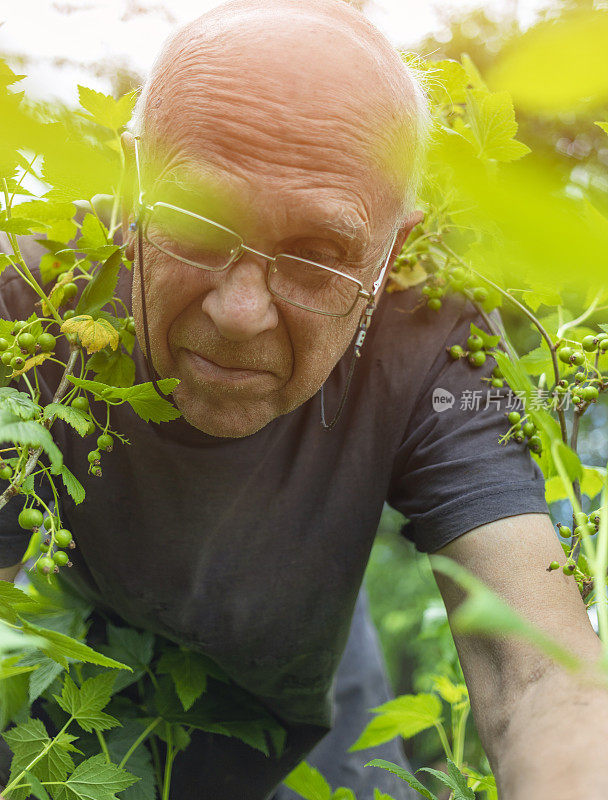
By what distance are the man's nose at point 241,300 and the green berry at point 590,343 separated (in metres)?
0.47

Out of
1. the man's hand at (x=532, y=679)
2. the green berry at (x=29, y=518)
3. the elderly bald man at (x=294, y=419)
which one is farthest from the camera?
the elderly bald man at (x=294, y=419)

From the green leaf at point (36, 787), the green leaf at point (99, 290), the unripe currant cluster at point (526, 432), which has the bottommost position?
the green leaf at point (36, 787)

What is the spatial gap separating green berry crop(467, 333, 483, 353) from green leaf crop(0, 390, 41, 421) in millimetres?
855

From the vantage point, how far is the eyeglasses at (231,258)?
1.07 meters

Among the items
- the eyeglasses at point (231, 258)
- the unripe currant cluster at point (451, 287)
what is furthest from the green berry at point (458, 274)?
the eyeglasses at point (231, 258)

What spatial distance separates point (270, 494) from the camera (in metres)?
1.55

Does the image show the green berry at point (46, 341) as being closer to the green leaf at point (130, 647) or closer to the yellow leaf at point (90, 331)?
the yellow leaf at point (90, 331)

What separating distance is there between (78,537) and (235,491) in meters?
0.38

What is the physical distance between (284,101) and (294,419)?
26.9 inches

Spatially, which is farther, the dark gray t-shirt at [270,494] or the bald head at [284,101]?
the dark gray t-shirt at [270,494]

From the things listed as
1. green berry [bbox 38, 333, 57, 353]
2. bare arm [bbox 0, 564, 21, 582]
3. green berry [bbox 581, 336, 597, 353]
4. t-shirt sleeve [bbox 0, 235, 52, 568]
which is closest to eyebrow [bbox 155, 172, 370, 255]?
green berry [bbox 38, 333, 57, 353]

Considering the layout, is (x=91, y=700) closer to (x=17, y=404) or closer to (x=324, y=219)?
(x=17, y=404)

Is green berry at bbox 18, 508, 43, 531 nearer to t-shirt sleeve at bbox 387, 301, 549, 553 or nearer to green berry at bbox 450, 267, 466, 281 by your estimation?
t-shirt sleeve at bbox 387, 301, 549, 553

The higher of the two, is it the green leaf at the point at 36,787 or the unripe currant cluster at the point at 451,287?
the unripe currant cluster at the point at 451,287
